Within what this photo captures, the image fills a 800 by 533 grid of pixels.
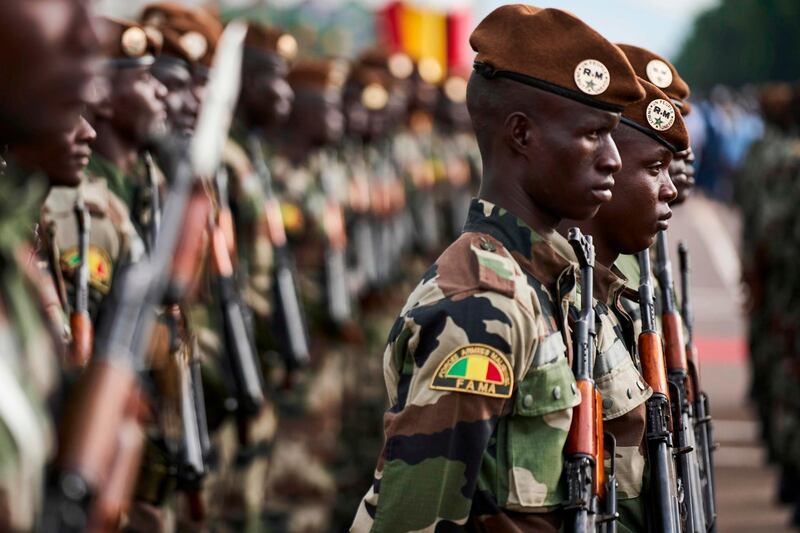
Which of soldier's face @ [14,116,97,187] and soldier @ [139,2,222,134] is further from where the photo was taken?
soldier @ [139,2,222,134]

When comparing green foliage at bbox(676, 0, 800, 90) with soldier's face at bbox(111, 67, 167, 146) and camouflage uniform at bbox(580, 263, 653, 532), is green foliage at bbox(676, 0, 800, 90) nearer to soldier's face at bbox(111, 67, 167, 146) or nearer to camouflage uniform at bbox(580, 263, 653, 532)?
soldier's face at bbox(111, 67, 167, 146)

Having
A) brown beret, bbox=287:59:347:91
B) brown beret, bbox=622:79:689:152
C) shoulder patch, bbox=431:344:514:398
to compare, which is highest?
brown beret, bbox=287:59:347:91

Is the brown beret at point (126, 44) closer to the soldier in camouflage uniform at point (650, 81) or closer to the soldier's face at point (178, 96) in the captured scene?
the soldier's face at point (178, 96)

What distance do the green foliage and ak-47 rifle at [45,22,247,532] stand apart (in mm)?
55329

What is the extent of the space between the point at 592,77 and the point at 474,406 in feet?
2.79

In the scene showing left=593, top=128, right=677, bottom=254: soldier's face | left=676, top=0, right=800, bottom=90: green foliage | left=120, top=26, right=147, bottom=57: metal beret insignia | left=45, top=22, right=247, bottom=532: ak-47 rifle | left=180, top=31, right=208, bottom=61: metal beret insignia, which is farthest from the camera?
left=676, top=0, right=800, bottom=90: green foliage

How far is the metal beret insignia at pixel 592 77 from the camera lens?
358cm

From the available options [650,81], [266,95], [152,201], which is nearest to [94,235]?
[152,201]

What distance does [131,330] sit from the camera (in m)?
2.23

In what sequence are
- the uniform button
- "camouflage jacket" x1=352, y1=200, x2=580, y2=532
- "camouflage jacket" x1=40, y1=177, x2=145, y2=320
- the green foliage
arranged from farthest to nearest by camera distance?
the green foliage < "camouflage jacket" x1=40, y1=177, x2=145, y2=320 < the uniform button < "camouflage jacket" x1=352, y1=200, x2=580, y2=532

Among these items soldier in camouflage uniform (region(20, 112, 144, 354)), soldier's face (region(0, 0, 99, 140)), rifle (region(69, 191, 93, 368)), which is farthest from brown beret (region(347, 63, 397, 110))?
soldier's face (region(0, 0, 99, 140))

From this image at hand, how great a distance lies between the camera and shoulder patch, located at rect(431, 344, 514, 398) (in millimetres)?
3221

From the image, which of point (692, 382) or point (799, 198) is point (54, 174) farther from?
point (799, 198)

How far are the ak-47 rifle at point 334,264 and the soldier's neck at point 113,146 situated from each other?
11.3ft
